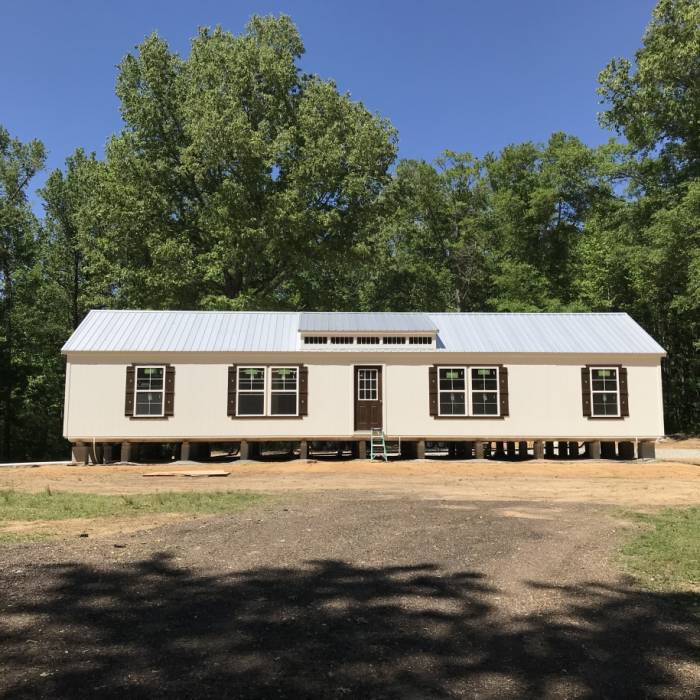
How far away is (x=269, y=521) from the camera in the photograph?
8.67 metres

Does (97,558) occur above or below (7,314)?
below

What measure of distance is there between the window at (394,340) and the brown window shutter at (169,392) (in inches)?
245

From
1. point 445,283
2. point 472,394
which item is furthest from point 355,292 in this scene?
point 472,394

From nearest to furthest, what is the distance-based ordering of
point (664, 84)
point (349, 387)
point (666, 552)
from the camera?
point (666, 552) < point (349, 387) < point (664, 84)

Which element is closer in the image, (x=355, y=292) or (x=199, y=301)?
(x=199, y=301)

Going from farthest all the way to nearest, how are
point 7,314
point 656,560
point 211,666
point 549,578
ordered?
1. point 7,314
2. point 656,560
3. point 549,578
4. point 211,666

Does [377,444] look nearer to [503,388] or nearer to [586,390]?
[503,388]

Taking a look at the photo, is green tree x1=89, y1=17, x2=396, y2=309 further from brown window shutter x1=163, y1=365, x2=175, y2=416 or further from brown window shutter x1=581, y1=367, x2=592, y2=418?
brown window shutter x1=581, y1=367, x2=592, y2=418

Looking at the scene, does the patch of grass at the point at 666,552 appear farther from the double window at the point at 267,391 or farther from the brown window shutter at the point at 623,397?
the double window at the point at 267,391

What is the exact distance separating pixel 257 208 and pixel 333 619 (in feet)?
83.5

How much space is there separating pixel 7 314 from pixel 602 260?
98.4 ft

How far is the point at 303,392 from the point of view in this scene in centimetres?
1917

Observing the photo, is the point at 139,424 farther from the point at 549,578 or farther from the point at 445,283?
the point at 445,283

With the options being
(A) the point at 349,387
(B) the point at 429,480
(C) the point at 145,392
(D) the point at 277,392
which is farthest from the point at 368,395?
(C) the point at 145,392
